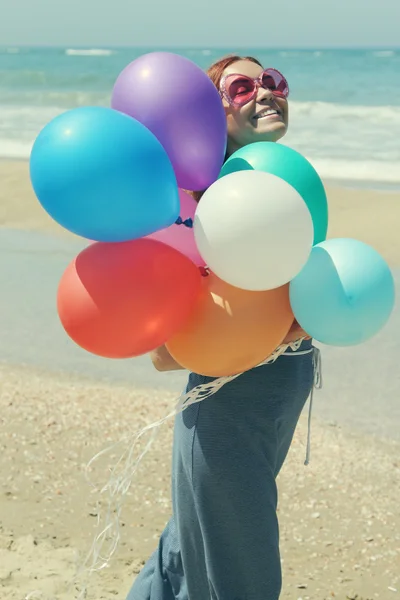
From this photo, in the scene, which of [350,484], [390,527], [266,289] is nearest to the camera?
[266,289]

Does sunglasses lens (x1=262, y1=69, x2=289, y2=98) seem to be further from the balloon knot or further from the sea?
the sea

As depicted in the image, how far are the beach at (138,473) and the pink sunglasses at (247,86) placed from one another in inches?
69.0

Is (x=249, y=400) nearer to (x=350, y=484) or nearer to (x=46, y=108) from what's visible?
(x=350, y=484)

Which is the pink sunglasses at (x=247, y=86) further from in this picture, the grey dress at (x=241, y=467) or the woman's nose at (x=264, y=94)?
the grey dress at (x=241, y=467)

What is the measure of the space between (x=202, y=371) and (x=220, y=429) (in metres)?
0.26

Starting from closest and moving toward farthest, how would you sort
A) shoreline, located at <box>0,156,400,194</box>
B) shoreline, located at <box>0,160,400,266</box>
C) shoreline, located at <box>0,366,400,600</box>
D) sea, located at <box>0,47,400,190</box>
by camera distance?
shoreline, located at <box>0,366,400,600</box>, shoreline, located at <box>0,160,400,266</box>, shoreline, located at <box>0,156,400,194</box>, sea, located at <box>0,47,400,190</box>

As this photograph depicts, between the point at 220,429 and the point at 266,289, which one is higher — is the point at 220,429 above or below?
below

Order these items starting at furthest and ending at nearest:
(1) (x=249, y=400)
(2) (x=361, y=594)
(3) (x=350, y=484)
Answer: (3) (x=350, y=484) < (2) (x=361, y=594) < (1) (x=249, y=400)

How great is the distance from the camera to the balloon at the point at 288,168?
6.57ft

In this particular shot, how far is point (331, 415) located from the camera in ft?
13.7

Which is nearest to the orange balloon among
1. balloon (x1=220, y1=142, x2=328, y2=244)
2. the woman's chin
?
balloon (x1=220, y1=142, x2=328, y2=244)

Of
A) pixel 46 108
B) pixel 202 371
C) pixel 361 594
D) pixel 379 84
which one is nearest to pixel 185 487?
pixel 202 371

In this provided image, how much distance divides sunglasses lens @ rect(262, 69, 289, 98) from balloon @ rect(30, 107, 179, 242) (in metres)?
0.60

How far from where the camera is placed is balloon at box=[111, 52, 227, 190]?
196 centimetres
